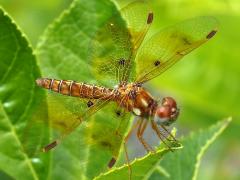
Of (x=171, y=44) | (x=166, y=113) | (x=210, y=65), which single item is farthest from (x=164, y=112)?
(x=210, y=65)

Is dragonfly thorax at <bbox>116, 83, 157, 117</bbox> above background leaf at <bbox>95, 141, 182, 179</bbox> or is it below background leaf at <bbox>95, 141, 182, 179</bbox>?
above

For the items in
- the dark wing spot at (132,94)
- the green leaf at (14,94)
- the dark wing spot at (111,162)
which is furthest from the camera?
the dark wing spot at (132,94)

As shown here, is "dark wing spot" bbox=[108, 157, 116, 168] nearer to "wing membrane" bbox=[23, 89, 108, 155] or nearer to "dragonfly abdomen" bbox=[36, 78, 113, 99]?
"wing membrane" bbox=[23, 89, 108, 155]

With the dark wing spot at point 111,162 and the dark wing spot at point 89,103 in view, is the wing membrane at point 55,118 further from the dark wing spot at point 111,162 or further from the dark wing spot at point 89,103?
the dark wing spot at point 111,162

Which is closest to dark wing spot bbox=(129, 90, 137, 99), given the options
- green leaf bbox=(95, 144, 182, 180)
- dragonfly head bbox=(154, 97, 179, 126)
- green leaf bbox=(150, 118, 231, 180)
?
dragonfly head bbox=(154, 97, 179, 126)

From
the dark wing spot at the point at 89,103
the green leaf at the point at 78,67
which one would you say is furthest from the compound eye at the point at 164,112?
the dark wing spot at the point at 89,103

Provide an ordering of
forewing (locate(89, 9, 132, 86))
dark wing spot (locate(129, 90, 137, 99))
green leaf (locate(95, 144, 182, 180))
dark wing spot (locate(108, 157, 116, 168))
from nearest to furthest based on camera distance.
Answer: green leaf (locate(95, 144, 182, 180))
dark wing spot (locate(108, 157, 116, 168))
forewing (locate(89, 9, 132, 86))
dark wing spot (locate(129, 90, 137, 99))
